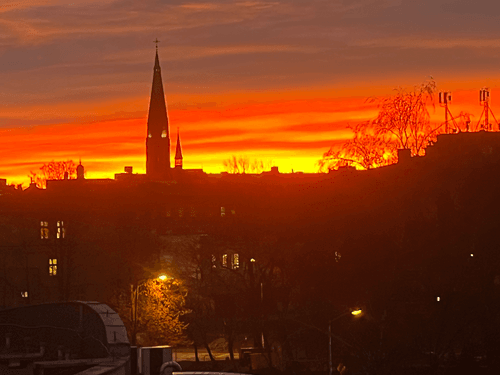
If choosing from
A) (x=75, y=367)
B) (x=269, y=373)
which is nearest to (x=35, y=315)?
(x=75, y=367)

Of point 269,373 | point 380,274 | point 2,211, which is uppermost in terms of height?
point 2,211

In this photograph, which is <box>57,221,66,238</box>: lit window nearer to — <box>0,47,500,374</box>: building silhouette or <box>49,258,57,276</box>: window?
<box>0,47,500,374</box>: building silhouette

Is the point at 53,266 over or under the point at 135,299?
over

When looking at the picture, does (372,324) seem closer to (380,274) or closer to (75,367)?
(380,274)

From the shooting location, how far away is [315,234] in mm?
90750

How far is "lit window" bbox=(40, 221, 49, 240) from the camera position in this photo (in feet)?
386

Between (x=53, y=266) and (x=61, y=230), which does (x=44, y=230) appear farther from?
(x=53, y=266)

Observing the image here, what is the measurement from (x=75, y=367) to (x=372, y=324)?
3205cm

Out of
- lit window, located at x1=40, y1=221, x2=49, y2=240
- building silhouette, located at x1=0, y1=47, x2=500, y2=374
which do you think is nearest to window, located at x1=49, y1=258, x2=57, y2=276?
building silhouette, located at x1=0, y1=47, x2=500, y2=374

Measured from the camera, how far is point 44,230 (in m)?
118

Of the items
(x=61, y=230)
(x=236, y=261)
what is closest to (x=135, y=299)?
(x=236, y=261)

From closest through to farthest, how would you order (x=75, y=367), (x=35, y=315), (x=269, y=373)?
(x=75, y=367)
(x=35, y=315)
(x=269, y=373)

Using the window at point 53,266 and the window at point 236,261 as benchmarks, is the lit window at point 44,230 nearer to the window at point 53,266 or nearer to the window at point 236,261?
the window at point 53,266

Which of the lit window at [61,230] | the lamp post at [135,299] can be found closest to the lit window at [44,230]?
the lit window at [61,230]
